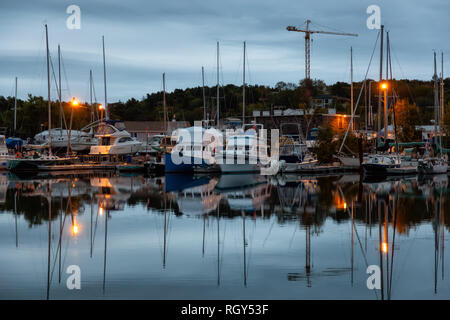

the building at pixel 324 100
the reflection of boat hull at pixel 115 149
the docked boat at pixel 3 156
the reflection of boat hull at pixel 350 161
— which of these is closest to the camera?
the reflection of boat hull at pixel 350 161

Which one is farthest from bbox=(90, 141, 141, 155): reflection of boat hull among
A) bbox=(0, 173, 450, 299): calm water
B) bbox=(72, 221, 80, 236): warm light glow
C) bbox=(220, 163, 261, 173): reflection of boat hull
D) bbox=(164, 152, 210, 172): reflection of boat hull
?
bbox=(72, 221, 80, 236): warm light glow

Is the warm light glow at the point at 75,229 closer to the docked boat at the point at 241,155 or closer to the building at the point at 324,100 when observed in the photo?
the docked boat at the point at 241,155

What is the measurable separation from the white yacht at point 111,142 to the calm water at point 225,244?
2448 cm

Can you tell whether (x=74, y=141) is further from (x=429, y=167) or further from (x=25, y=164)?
(x=429, y=167)

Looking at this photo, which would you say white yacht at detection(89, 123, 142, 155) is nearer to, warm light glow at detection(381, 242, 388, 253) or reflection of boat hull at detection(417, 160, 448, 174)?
reflection of boat hull at detection(417, 160, 448, 174)

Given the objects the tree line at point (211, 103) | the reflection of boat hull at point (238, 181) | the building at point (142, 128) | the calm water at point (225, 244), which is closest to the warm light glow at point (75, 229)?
the calm water at point (225, 244)

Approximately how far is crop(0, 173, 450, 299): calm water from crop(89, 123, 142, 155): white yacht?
80.3 ft

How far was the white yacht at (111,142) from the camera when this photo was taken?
5394cm

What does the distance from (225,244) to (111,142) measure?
4036 cm

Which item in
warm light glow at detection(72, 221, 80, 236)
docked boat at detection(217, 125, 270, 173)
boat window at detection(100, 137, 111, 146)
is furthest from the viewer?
boat window at detection(100, 137, 111, 146)

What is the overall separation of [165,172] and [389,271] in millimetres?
33313

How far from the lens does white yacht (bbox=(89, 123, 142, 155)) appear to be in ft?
177

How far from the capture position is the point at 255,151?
1693 inches

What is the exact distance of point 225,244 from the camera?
1560 centimetres
